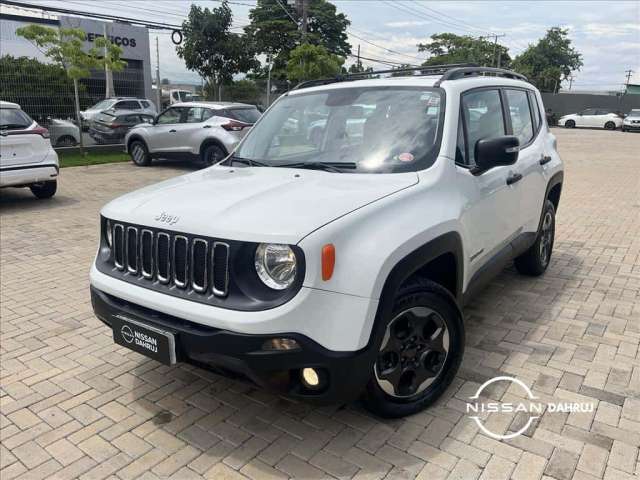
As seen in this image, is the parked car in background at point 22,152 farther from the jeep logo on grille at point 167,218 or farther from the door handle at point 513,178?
the door handle at point 513,178

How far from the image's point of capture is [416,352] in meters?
2.94

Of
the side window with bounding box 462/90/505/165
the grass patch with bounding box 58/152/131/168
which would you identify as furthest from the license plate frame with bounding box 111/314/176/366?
the grass patch with bounding box 58/152/131/168

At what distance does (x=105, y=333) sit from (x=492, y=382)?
285cm

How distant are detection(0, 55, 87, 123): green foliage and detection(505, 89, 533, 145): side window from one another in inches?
520

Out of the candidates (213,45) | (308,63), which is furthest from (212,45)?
(308,63)

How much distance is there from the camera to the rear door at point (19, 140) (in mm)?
8016

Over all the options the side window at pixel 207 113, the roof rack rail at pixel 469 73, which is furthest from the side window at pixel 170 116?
the roof rack rail at pixel 469 73

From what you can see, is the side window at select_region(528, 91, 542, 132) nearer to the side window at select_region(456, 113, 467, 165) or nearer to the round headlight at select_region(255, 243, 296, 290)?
the side window at select_region(456, 113, 467, 165)

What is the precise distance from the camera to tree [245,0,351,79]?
151 feet

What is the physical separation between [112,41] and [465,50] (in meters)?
50.5

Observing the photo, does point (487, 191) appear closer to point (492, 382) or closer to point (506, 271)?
point (492, 382)

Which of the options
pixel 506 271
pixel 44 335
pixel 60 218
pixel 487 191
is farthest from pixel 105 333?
pixel 60 218

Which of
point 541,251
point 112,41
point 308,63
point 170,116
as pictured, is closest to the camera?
point 541,251

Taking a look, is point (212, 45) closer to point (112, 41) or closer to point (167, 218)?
point (112, 41)
